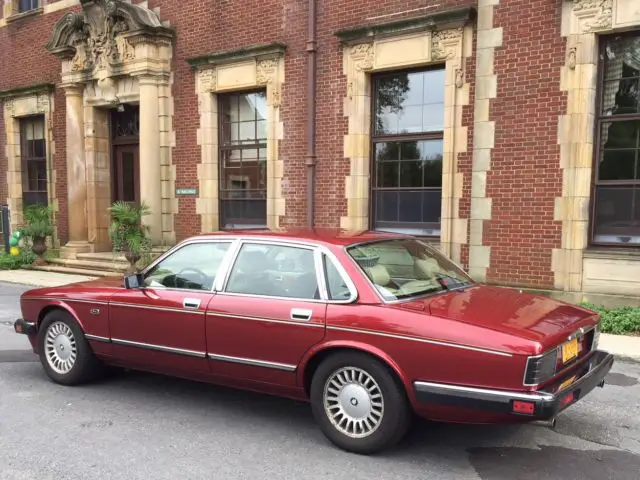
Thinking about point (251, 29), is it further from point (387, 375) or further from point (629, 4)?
point (387, 375)

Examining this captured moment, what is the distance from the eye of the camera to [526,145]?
8.50 m

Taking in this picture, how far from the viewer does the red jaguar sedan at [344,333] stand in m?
3.44

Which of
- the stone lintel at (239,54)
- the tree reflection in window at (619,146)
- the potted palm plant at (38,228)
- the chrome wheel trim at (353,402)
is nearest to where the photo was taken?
the chrome wheel trim at (353,402)

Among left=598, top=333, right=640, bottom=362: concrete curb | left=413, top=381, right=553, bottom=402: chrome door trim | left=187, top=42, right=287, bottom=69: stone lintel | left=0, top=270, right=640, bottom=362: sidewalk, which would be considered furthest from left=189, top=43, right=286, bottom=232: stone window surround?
left=413, top=381, right=553, bottom=402: chrome door trim

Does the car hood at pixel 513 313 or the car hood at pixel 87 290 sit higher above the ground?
the car hood at pixel 513 313

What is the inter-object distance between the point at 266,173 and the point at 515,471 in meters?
8.93

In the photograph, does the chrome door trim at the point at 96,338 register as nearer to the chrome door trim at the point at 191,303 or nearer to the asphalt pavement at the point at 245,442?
the asphalt pavement at the point at 245,442

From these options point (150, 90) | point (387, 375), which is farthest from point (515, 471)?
point (150, 90)

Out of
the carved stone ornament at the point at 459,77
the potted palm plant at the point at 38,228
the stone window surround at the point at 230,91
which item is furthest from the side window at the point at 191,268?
the potted palm plant at the point at 38,228

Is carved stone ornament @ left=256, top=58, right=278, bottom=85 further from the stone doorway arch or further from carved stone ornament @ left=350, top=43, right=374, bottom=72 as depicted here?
the stone doorway arch

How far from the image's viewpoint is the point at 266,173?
38.5 ft

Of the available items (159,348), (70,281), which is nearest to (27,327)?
(159,348)

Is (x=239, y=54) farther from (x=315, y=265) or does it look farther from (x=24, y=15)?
(x=315, y=265)

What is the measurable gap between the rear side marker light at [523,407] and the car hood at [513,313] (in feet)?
1.23
